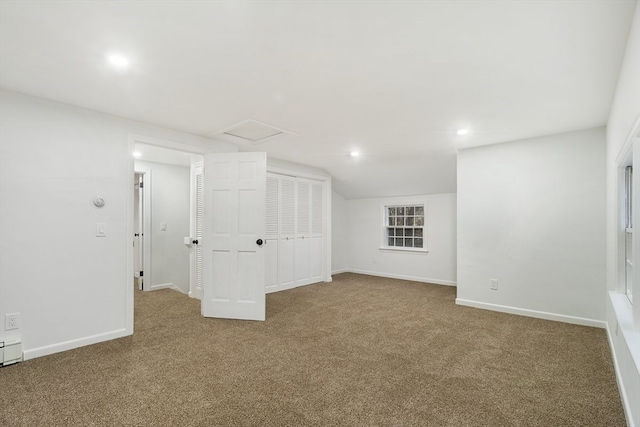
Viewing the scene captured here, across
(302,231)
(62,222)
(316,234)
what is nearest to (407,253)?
(316,234)

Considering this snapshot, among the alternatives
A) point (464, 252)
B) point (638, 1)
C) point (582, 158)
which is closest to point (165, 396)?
point (638, 1)

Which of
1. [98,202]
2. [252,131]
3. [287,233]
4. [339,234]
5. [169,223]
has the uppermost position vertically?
[252,131]

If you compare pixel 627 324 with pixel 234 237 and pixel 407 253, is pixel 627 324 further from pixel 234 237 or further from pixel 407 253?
pixel 407 253

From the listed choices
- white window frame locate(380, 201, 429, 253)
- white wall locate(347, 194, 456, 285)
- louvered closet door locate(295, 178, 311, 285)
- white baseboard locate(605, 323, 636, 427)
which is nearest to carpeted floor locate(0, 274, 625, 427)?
white baseboard locate(605, 323, 636, 427)

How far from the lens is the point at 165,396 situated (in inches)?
85.0

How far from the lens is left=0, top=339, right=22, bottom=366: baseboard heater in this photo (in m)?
2.58

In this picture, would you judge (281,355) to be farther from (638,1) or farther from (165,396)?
(638,1)

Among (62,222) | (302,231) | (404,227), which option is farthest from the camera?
(404,227)

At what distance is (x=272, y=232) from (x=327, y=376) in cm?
321

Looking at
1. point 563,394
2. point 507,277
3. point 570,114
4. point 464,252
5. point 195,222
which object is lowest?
point 563,394

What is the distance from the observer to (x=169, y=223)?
5773 millimetres

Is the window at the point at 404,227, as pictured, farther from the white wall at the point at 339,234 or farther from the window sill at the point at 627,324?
the window sill at the point at 627,324

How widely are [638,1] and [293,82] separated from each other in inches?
79.9

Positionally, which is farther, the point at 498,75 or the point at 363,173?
the point at 363,173
